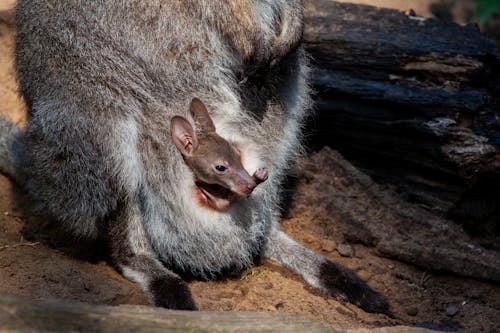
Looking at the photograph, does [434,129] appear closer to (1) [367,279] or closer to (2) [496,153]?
(2) [496,153]

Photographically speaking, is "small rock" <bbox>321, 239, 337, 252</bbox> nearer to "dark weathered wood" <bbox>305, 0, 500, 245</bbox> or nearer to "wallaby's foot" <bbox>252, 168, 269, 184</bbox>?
"dark weathered wood" <bbox>305, 0, 500, 245</bbox>

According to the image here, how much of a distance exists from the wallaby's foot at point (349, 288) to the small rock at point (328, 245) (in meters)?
0.33

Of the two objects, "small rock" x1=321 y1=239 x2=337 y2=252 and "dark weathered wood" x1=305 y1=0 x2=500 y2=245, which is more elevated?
"dark weathered wood" x1=305 y1=0 x2=500 y2=245

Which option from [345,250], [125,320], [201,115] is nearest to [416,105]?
[345,250]

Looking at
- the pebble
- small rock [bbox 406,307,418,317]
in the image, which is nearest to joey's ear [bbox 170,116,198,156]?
the pebble

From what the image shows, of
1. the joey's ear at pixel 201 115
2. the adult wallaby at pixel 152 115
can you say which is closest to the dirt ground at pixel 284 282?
the adult wallaby at pixel 152 115

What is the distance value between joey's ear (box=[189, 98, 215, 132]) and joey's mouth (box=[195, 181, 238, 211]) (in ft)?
1.03

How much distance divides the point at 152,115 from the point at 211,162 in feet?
1.36

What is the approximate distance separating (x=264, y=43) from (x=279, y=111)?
51 centimetres

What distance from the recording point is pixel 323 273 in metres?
4.45

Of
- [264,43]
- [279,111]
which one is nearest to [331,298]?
[279,111]

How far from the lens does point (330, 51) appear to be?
516 cm

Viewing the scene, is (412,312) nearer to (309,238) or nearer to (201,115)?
(309,238)

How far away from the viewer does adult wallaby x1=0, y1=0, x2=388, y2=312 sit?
393cm
